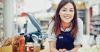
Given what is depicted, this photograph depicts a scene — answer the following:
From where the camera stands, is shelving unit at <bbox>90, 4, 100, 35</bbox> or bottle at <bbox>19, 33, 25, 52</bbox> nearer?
shelving unit at <bbox>90, 4, 100, 35</bbox>

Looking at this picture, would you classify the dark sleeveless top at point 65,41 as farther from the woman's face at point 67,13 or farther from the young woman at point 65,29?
the woman's face at point 67,13

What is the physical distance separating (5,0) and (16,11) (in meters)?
0.16

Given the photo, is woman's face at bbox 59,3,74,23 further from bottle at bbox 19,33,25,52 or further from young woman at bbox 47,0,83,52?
bottle at bbox 19,33,25,52

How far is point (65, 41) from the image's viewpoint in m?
1.98

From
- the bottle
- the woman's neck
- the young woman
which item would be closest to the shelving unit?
the young woman

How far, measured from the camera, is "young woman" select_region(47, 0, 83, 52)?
77.3 inches

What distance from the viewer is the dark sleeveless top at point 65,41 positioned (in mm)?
1969

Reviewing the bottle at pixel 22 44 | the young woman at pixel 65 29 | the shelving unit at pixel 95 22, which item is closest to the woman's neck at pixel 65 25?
the young woman at pixel 65 29

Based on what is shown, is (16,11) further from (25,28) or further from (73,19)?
(73,19)


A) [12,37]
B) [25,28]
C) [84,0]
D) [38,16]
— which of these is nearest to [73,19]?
[84,0]

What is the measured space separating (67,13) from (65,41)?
0.78ft

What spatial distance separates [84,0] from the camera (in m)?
1.96

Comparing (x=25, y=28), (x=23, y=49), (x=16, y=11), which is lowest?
(x=23, y=49)

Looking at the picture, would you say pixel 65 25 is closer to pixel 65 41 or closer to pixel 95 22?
pixel 65 41
